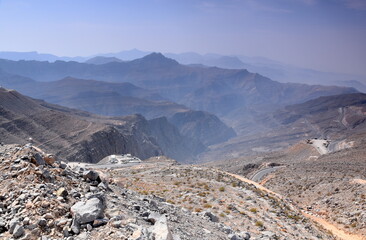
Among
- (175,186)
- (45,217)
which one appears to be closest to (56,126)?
(175,186)

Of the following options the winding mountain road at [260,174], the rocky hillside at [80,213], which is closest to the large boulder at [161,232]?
the rocky hillside at [80,213]

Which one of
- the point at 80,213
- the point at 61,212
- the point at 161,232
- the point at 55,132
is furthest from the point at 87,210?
the point at 55,132

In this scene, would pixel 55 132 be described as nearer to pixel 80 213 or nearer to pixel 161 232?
pixel 80 213

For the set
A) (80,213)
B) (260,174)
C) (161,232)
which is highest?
(80,213)

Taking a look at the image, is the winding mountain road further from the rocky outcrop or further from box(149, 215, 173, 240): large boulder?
box(149, 215, 173, 240): large boulder

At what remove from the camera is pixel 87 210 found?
27.8 ft

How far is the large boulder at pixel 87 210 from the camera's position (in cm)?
818

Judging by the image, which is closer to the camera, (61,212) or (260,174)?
(61,212)

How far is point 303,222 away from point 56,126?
7789 cm

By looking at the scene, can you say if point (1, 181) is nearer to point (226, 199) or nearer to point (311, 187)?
point (226, 199)

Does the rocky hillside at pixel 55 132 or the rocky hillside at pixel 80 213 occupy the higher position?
the rocky hillside at pixel 80 213

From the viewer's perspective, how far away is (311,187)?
1442 inches

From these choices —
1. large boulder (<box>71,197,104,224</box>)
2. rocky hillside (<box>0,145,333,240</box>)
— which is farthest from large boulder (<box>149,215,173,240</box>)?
large boulder (<box>71,197,104,224</box>)

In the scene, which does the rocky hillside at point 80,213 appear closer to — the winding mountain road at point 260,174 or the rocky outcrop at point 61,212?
the rocky outcrop at point 61,212
